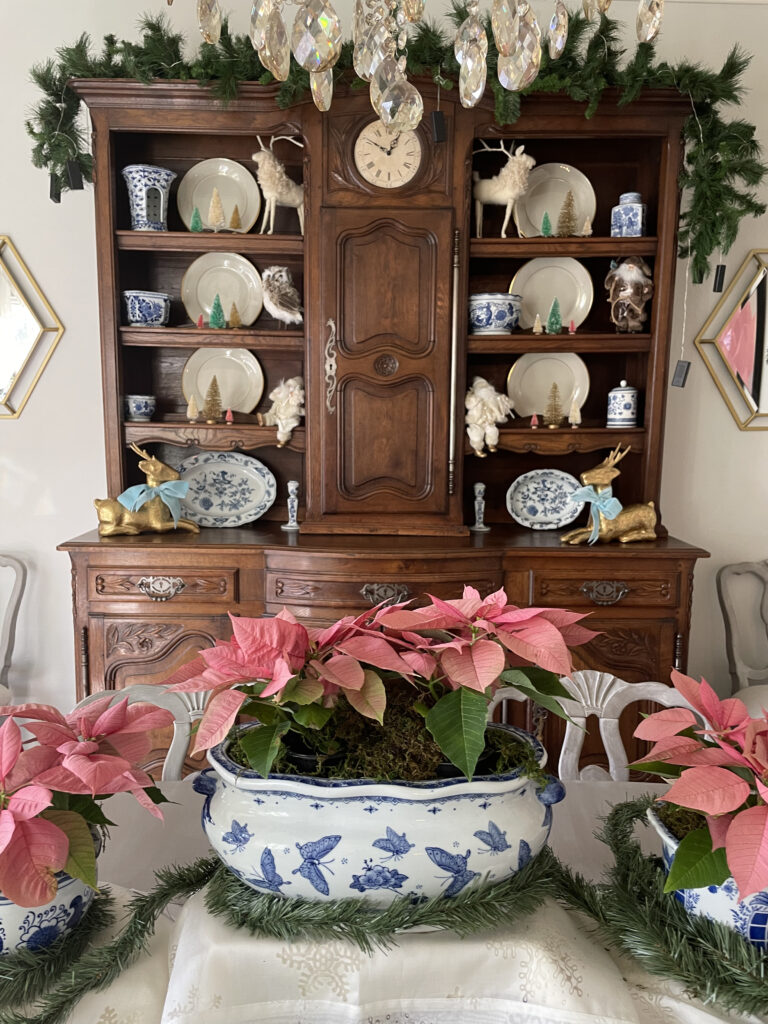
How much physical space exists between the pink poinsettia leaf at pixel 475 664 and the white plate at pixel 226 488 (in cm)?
214

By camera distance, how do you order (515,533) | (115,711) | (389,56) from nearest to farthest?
(115,711), (389,56), (515,533)

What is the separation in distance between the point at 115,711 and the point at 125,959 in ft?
0.73

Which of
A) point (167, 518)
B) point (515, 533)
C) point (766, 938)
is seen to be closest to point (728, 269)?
point (515, 533)

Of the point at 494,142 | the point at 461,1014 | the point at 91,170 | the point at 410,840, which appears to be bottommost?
the point at 461,1014

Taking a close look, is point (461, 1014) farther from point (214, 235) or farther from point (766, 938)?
point (214, 235)

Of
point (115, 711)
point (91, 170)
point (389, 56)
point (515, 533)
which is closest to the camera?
point (115, 711)

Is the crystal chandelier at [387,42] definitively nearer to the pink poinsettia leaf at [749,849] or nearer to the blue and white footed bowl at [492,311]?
the pink poinsettia leaf at [749,849]

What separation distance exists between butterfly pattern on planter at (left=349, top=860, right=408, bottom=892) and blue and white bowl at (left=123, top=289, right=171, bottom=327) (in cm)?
230

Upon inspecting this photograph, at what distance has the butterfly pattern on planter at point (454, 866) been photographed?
720 millimetres

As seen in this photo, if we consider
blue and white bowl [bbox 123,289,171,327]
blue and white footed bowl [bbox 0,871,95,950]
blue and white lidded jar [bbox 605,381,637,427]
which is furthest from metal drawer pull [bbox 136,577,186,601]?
blue and white footed bowl [bbox 0,871,95,950]

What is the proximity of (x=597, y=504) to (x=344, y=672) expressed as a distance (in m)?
2.00

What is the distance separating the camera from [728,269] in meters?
2.93

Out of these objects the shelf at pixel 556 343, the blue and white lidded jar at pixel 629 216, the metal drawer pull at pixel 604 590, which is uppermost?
the blue and white lidded jar at pixel 629 216

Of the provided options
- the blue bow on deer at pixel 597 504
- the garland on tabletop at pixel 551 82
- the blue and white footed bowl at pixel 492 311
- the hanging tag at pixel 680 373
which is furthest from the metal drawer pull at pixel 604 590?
the garland on tabletop at pixel 551 82
